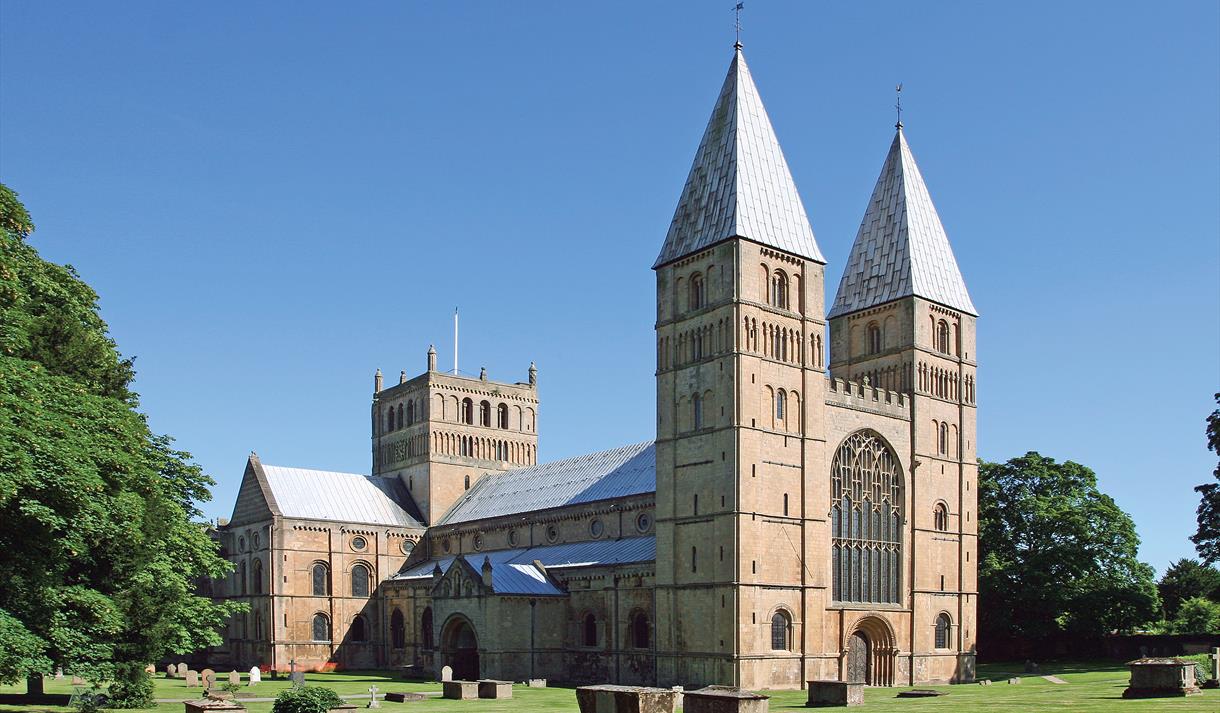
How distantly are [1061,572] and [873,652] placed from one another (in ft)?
55.9

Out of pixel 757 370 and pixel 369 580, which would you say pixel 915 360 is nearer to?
pixel 757 370

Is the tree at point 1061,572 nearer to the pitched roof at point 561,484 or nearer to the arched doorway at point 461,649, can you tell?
the pitched roof at point 561,484

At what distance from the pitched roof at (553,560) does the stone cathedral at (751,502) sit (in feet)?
0.54

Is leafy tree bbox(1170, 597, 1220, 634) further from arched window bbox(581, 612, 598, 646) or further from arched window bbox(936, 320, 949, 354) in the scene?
arched window bbox(581, 612, 598, 646)

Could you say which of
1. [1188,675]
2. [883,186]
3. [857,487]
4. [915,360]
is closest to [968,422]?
[915,360]

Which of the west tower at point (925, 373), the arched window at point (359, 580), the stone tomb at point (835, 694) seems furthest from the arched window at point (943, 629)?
the arched window at point (359, 580)

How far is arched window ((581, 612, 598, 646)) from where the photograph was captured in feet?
184

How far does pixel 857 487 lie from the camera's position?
53688 millimetres

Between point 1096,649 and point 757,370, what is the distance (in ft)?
101

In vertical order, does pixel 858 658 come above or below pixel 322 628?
above

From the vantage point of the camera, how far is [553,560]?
62.1 m

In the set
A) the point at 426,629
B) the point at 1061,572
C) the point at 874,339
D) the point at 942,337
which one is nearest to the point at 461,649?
the point at 426,629

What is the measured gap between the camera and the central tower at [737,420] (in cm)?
4778

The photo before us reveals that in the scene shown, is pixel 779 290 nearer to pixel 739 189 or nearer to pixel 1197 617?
pixel 739 189
